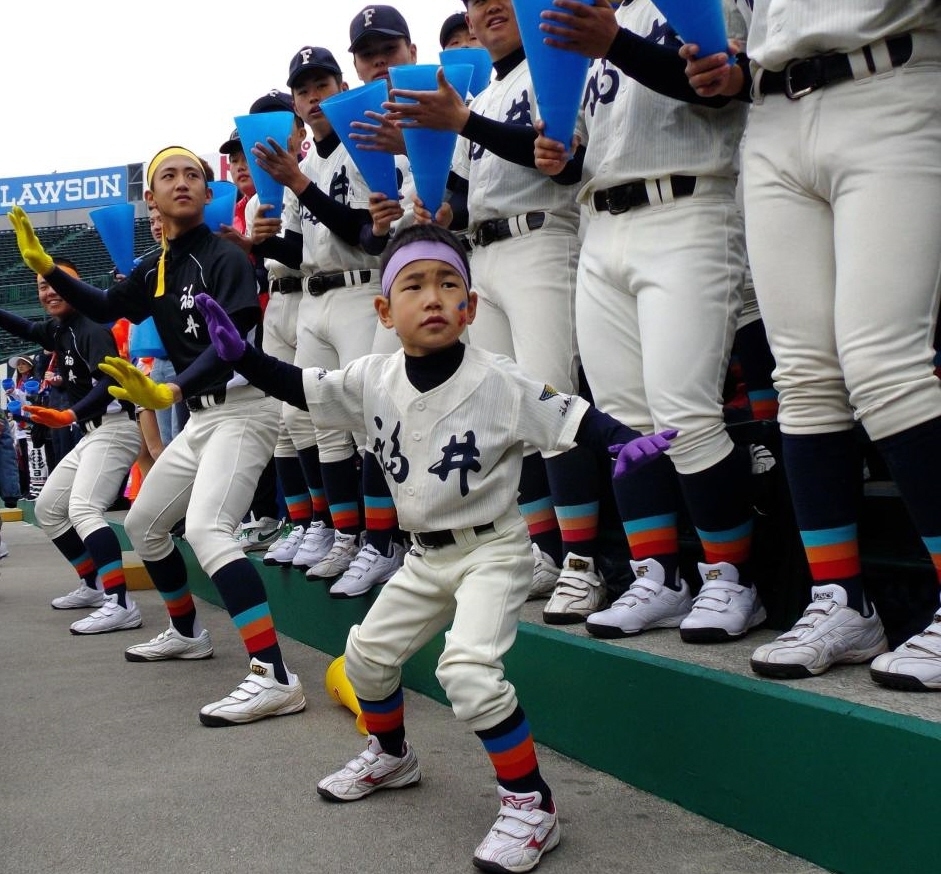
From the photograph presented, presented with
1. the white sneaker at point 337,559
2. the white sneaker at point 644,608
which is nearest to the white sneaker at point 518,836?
the white sneaker at point 644,608

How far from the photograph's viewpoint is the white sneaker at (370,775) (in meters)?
2.61

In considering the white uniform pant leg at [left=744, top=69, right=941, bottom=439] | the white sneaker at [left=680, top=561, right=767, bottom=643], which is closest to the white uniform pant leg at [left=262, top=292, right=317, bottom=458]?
the white sneaker at [left=680, top=561, right=767, bottom=643]

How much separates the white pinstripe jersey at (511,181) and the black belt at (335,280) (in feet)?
2.76

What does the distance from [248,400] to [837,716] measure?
2.59m

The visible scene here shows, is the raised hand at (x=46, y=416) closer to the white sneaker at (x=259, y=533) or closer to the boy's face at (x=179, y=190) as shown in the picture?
the boy's face at (x=179, y=190)

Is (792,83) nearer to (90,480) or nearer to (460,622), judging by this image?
(460,622)

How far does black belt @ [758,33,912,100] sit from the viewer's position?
217 cm

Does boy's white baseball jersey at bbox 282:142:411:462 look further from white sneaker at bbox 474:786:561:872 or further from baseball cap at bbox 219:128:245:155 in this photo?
white sneaker at bbox 474:786:561:872

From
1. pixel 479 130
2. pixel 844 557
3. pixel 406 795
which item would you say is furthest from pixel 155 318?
pixel 844 557

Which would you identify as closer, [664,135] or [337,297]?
[664,135]

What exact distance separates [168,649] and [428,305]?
261cm

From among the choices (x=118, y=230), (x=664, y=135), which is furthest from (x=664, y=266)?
(x=118, y=230)

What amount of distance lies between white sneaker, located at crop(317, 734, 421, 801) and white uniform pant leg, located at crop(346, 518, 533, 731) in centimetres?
15

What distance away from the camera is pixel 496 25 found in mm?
3691
